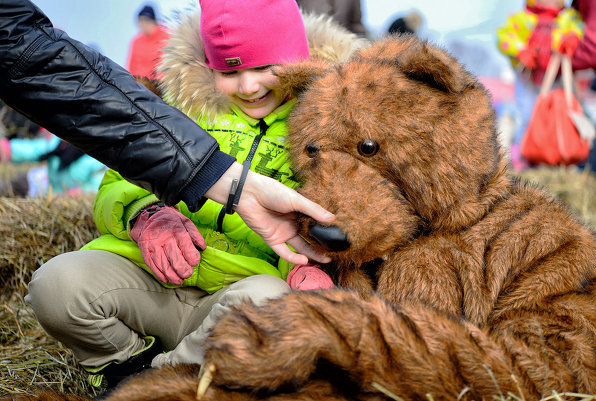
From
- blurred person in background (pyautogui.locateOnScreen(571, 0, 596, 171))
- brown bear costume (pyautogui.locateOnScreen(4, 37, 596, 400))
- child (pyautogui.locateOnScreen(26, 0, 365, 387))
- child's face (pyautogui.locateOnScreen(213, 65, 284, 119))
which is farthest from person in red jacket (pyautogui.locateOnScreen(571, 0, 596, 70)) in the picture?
child's face (pyautogui.locateOnScreen(213, 65, 284, 119))

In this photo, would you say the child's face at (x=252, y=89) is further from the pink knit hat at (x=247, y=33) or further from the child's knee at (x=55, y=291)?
the child's knee at (x=55, y=291)

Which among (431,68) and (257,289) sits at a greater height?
(431,68)

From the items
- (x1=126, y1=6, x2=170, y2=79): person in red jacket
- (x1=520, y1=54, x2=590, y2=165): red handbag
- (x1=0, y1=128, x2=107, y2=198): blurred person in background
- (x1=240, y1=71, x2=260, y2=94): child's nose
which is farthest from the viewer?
(x1=126, y1=6, x2=170, y2=79): person in red jacket

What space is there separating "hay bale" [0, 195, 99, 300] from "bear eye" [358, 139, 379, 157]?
1932mm

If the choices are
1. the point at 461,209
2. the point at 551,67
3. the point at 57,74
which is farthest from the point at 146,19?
the point at 461,209

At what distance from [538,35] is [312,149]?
15.3 feet

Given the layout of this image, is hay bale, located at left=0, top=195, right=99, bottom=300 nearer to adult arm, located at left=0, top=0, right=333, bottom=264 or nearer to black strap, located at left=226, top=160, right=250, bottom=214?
adult arm, located at left=0, top=0, right=333, bottom=264

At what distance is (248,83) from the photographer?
224 centimetres

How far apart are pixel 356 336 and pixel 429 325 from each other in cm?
20

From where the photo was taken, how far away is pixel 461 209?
1.75 m

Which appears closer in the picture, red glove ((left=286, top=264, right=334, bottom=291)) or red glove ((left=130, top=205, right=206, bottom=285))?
red glove ((left=286, top=264, right=334, bottom=291))

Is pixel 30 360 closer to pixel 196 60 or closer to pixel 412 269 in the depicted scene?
pixel 196 60

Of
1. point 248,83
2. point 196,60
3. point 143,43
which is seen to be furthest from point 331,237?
point 143,43

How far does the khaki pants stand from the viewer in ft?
6.36
